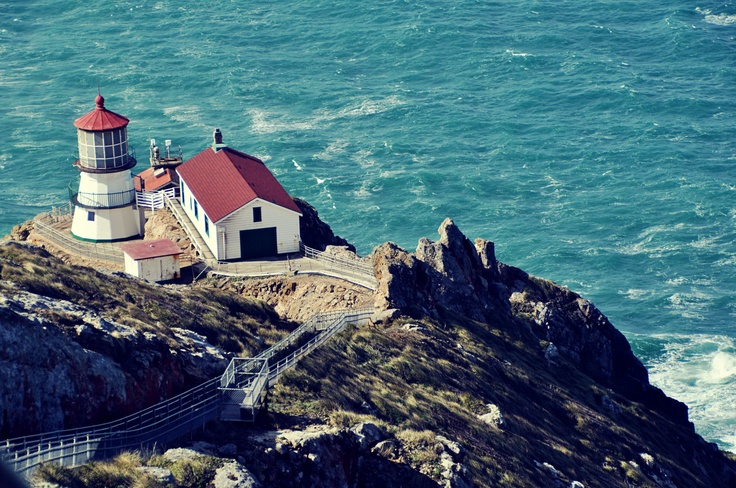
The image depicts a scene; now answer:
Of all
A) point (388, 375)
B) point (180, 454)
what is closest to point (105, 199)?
point (388, 375)

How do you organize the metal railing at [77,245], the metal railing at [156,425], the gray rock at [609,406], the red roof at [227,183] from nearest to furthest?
the metal railing at [156,425]
the gray rock at [609,406]
the red roof at [227,183]
the metal railing at [77,245]

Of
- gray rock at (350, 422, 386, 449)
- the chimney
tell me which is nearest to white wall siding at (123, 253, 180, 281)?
the chimney

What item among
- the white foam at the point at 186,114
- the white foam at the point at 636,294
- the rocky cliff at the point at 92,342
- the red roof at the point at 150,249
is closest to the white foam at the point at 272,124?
the white foam at the point at 186,114

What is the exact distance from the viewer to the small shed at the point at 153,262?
56562 millimetres

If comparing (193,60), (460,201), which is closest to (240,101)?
(193,60)

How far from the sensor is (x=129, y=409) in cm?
3306

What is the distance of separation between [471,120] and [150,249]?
72174 millimetres

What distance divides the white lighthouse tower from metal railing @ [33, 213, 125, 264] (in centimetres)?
93

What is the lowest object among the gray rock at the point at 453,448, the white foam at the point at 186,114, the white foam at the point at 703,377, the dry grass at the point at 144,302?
the white foam at the point at 703,377

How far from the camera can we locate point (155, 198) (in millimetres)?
65562

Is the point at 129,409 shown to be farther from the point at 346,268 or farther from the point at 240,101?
the point at 240,101

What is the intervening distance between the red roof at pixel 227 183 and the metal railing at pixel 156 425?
17.4 meters

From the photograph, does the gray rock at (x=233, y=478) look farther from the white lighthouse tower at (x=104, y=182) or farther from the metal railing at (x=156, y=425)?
the white lighthouse tower at (x=104, y=182)

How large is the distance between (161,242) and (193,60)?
279ft
